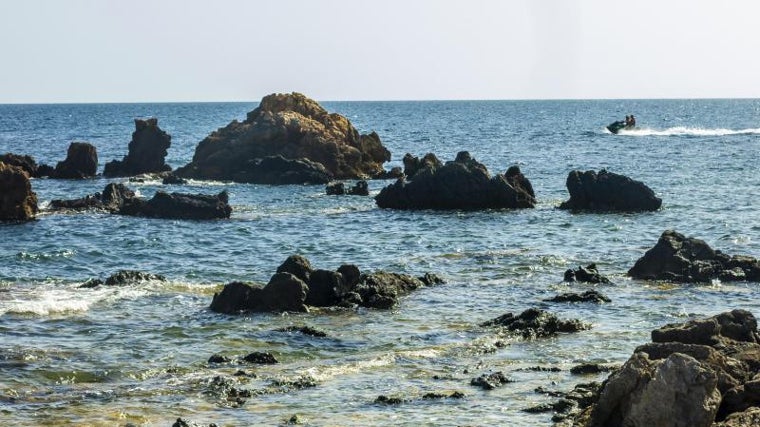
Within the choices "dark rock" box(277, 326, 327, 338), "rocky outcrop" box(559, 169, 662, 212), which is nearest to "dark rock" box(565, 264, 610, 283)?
"dark rock" box(277, 326, 327, 338)

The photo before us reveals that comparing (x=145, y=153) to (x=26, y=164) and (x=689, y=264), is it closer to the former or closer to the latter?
(x=26, y=164)

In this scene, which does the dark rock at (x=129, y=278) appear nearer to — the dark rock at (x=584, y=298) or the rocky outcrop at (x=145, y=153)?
the dark rock at (x=584, y=298)

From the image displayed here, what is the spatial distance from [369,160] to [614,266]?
159ft

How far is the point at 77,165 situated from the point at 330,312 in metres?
58.2

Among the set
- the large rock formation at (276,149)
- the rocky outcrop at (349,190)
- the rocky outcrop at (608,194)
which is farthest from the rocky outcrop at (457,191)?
the large rock formation at (276,149)

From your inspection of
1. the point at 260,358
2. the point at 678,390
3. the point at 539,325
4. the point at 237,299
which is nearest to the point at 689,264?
the point at 539,325

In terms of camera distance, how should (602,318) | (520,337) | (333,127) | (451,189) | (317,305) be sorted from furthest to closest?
(333,127)
(451,189)
(317,305)
(602,318)
(520,337)

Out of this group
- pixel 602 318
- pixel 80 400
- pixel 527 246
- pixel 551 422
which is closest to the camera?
pixel 551 422

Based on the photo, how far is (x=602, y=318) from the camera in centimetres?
2998

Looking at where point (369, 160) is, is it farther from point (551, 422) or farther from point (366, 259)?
point (551, 422)

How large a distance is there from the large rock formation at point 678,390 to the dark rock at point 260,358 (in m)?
8.83

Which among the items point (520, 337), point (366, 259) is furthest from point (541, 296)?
point (366, 259)

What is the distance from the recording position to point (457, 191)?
197ft

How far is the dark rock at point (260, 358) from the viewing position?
25234 mm
